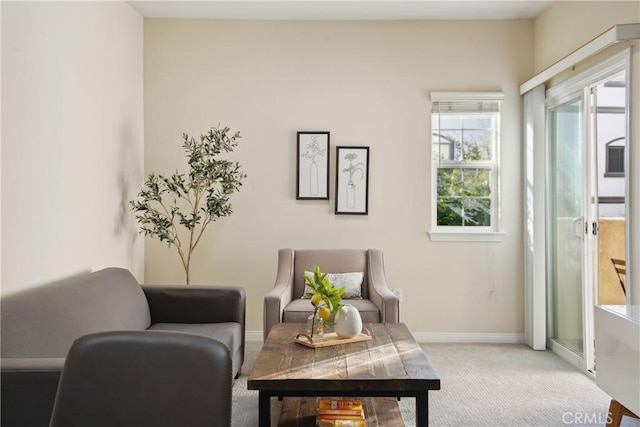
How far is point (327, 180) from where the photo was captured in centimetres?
458

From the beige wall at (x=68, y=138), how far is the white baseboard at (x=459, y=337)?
3.97ft

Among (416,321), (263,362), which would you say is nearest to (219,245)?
(416,321)

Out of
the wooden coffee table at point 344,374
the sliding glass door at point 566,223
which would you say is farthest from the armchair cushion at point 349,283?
the sliding glass door at point 566,223

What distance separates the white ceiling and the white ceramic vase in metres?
2.61

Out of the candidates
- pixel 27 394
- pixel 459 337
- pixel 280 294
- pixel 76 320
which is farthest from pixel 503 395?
pixel 27 394

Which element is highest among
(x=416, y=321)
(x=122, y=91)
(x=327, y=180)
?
(x=122, y=91)

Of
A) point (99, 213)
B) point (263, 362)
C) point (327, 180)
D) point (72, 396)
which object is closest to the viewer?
point (72, 396)

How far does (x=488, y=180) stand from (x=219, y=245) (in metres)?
2.44

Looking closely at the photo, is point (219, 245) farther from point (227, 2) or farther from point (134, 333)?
point (134, 333)

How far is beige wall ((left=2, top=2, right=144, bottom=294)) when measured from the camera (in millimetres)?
2619

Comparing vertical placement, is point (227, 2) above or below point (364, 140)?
above

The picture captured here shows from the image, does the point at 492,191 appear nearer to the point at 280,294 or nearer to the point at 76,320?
the point at 280,294

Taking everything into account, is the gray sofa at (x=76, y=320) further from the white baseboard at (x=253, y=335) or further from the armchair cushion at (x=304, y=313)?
the white baseboard at (x=253, y=335)

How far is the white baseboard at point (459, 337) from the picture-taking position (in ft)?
15.0
